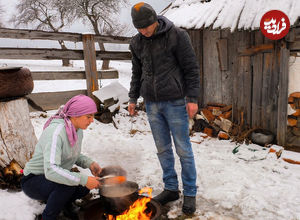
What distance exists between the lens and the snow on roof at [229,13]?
495cm

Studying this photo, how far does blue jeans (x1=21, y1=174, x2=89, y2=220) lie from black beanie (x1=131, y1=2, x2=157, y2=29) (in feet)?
5.76

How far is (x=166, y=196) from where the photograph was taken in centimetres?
339

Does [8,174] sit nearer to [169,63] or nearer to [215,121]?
[169,63]

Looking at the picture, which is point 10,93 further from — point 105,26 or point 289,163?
point 105,26

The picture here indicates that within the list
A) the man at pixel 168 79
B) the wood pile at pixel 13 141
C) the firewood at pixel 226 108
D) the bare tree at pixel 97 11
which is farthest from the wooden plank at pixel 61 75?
the bare tree at pixel 97 11

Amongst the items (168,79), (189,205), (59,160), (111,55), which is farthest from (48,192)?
(111,55)

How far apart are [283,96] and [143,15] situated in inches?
145

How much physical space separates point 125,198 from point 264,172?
269 cm

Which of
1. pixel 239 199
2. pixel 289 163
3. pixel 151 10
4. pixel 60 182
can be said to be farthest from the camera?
pixel 289 163

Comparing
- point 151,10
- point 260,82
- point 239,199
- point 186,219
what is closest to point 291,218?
point 239,199

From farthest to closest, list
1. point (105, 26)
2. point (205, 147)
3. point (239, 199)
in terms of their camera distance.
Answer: point (105, 26) < point (205, 147) < point (239, 199)

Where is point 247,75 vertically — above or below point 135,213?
above

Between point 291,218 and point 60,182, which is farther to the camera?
point 291,218

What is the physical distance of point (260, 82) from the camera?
5.65 m
